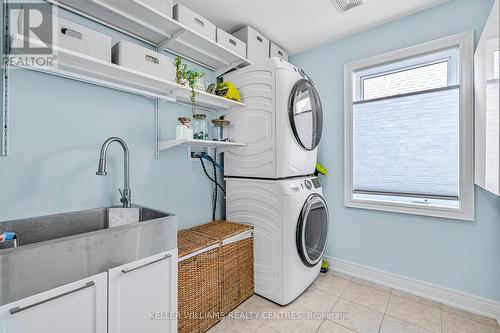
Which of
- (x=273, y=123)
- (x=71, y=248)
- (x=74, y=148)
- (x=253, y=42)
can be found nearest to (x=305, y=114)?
(x=273, y=123)

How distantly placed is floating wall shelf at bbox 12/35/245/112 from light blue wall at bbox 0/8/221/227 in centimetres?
8

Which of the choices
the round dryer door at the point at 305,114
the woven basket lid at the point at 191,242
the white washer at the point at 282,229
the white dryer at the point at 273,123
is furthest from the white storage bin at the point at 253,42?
the woven basket lid at the point at 191,242

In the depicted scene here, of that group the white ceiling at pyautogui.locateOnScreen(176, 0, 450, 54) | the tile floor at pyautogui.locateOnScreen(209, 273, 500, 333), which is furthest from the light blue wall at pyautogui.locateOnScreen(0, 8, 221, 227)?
the tile floor at pyautogui.locateOnScreen(209, 273, 500, 333)

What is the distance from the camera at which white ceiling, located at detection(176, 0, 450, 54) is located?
2021 millimetres

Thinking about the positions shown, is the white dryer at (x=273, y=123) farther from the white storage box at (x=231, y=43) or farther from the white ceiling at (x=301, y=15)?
the white ceiling at (x=301, y=15)

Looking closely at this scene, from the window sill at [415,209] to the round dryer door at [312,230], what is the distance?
16.6 inches

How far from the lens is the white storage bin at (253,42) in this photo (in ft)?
7.52

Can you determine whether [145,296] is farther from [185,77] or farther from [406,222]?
[406,222]

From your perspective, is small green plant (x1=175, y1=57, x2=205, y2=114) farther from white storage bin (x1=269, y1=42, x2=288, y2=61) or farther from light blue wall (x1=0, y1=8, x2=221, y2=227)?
white storage bin (x1=269, y1=42, x2=288, y2=61)

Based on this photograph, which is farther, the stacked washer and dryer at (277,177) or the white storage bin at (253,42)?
the white storage bin at (253,42)

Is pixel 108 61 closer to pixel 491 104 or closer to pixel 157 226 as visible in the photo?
pixel 157 226

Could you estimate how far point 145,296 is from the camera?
4.13 feet

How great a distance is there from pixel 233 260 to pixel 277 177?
79 cm

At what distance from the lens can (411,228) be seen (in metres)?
2.23
